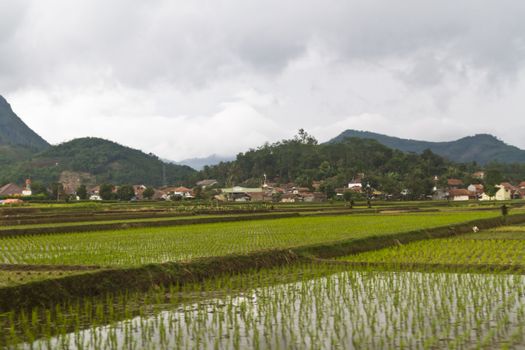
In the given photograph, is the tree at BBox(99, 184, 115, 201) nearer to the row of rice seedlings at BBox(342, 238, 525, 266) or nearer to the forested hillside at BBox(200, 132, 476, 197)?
the forested hillside at BBox(200, 132, 476, 197)

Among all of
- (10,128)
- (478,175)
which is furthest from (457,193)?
(10,128)

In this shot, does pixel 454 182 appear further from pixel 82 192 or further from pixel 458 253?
pixel 458 253

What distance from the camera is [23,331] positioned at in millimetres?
6754

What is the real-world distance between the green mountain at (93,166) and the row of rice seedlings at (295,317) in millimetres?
100539

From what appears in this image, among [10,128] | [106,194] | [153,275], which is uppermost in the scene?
[10,128]

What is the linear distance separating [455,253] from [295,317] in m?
8.14

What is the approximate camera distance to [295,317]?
743 cm

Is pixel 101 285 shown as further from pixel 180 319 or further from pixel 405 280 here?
pixel 405 280

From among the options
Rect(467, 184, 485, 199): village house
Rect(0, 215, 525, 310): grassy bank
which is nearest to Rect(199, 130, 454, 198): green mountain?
Rect(467, 184, 485, 199): village house

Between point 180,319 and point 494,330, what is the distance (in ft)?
12.9

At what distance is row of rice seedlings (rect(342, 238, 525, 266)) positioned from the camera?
41.4 ft

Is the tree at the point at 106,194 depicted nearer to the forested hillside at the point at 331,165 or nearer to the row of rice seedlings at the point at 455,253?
the forested hillside at the point at 331,165

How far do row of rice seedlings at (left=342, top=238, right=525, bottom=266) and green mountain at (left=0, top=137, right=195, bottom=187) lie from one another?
311 ft

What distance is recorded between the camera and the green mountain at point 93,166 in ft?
357
